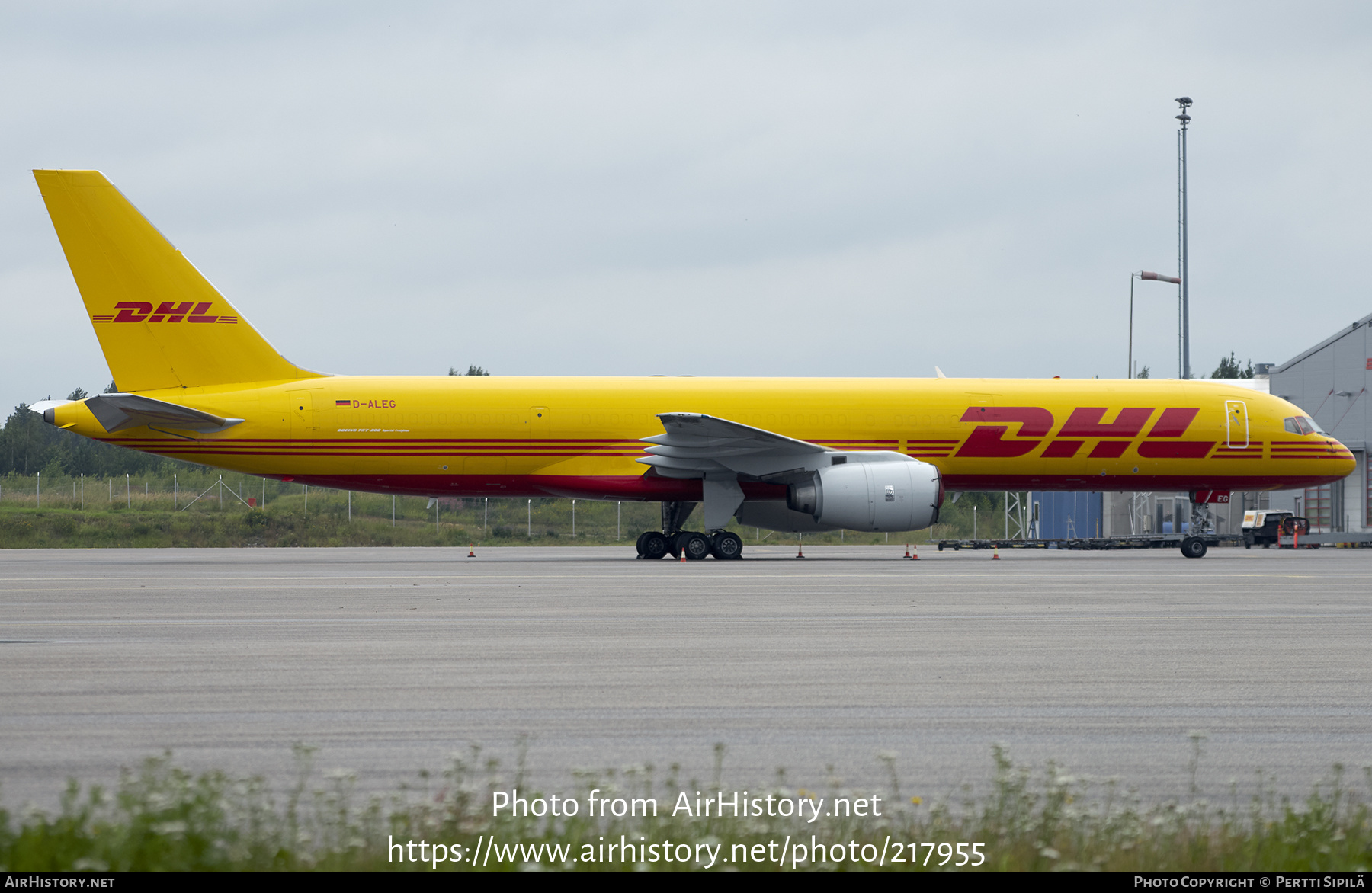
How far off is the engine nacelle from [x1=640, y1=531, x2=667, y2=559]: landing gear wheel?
3.36m

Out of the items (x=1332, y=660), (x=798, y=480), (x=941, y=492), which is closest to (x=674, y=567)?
(x=798, y=480)

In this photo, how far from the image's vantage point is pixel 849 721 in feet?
22.6

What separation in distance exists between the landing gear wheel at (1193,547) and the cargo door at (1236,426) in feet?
7.16

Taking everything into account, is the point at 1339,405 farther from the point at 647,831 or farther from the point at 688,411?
the point at 647,831

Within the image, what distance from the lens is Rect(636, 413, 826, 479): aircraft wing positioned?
25562 mm

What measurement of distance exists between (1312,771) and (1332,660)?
166 inches

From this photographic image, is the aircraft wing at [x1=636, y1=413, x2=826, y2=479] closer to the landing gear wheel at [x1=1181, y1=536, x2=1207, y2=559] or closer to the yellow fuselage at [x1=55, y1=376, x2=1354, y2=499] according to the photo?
the yellow fuselage at [x1=55, y1=376, x2=1354, y2=499]

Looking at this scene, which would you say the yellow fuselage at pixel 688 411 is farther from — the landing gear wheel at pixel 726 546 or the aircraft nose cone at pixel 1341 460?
the landing gear wheel at pixel 726 546

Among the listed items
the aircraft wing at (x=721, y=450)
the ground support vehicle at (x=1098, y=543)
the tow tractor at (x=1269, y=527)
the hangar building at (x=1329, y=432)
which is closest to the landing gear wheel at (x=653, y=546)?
the aircraft wing at (x=721, y=450)

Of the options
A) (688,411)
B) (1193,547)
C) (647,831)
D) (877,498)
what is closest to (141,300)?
(688,411)

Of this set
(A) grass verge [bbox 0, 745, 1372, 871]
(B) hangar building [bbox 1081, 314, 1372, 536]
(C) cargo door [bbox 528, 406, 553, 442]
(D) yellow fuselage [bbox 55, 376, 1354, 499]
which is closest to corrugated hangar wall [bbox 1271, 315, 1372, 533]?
(B) hangar building [bbox 1081, 314, 1372, 536]

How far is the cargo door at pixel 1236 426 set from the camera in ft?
94.4

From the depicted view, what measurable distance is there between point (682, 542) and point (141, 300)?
39.2ft

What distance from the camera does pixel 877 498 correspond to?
85.2 feet
